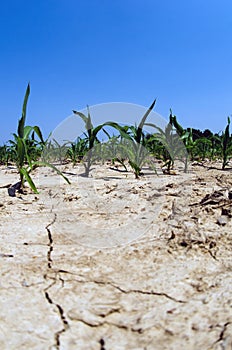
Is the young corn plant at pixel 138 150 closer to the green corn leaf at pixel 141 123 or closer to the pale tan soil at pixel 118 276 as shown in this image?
the green corn leaf at pixel 141 123

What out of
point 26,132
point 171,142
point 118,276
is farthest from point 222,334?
point 171,142

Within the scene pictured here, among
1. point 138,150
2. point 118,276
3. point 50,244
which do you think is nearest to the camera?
point 118,276

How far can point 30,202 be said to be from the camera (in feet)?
6.26

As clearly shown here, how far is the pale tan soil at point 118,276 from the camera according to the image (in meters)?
0.70

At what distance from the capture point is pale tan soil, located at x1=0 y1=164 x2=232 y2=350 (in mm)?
703

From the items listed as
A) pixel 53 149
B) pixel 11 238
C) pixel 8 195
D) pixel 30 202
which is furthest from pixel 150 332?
pixel 53 149

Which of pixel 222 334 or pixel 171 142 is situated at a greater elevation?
pixel 171 142

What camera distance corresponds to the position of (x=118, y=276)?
957 millimetres

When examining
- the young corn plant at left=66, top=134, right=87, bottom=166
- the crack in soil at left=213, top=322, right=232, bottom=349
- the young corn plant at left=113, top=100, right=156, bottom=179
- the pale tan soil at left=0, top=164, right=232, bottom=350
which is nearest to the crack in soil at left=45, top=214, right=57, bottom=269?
the pale tan soil at left=0, top=164, right=232, bottom=350

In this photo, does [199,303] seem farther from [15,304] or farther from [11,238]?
[11,238]

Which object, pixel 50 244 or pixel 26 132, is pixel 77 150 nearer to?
pixel 26 132

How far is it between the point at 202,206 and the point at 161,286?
844mm

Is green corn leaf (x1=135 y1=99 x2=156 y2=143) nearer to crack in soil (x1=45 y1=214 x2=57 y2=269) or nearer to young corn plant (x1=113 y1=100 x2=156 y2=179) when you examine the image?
young corn plant (x1=113 y1=100 x2=156 y2=179)

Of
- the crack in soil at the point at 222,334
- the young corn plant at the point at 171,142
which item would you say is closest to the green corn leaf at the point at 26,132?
the young corn plant at the point at 171,142
